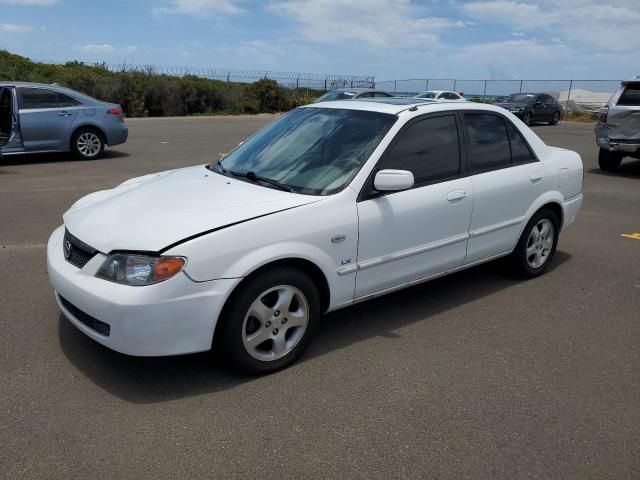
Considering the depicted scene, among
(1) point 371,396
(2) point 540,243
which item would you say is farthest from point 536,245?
(1) point 371,396

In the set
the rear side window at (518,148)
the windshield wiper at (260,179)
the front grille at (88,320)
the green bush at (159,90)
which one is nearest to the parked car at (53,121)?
the windshield wiper at (260,179)

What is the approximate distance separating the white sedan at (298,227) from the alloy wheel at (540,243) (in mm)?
28

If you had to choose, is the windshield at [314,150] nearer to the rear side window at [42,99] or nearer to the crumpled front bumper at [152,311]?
the crumpled front bumper at [152,311]

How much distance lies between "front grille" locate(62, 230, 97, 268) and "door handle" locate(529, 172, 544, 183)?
360cm

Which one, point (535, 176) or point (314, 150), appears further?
point (535, 176)

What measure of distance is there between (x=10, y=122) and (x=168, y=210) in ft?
29.5

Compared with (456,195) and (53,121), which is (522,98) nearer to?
(53,121)

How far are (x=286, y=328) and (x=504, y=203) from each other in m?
2.27

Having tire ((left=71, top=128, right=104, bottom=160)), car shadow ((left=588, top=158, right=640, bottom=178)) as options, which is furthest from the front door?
tire ((left=71, top=128, right=104, bottom=160))

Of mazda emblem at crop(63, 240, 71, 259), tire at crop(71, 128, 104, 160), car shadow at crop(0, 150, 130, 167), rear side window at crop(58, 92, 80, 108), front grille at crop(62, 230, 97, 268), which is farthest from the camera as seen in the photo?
tire at crop(71, 128, 104, 160)

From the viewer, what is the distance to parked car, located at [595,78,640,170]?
1106cm

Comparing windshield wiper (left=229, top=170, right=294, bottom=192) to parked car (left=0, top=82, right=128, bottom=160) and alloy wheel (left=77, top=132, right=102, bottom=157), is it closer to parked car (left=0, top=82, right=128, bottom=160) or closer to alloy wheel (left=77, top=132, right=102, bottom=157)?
parked car (left=0, top=82, right=128, bottom=160)

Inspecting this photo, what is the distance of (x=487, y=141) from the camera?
4.79 meters

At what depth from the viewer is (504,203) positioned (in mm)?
4773
